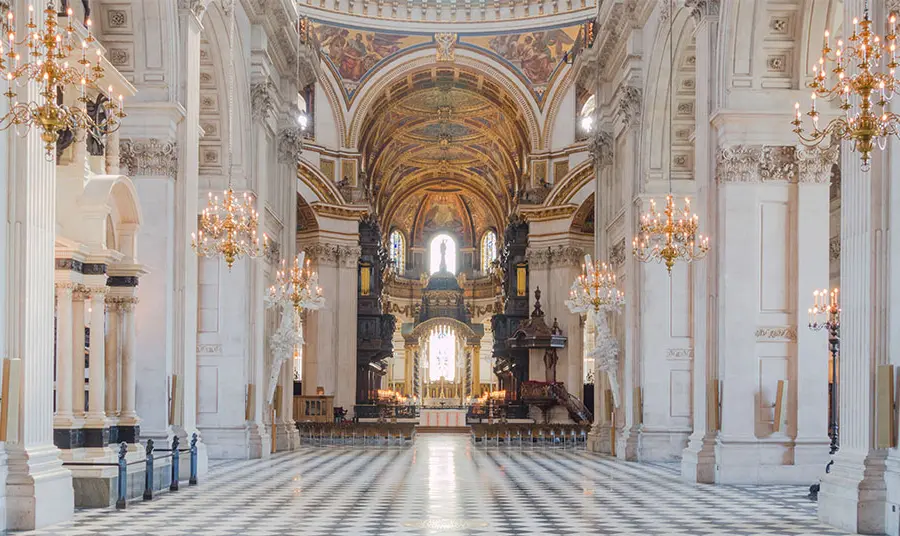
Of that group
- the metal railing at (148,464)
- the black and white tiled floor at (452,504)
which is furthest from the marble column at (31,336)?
the metal railing at (148,464)

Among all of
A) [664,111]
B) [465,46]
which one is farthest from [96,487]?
[465,46]

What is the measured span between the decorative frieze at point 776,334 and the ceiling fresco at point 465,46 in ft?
88.1

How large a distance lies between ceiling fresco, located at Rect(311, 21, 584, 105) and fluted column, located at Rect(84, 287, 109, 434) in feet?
96.9

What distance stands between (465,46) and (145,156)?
93.4ft

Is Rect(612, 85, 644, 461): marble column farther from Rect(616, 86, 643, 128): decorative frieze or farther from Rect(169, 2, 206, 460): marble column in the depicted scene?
Rect(169, 2, 206, 460): marble column

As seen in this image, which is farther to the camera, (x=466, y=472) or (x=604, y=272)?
(x=604, y=272)

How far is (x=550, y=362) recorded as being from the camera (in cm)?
4325

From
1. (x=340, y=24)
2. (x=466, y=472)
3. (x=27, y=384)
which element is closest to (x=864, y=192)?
(x=27, y=384)

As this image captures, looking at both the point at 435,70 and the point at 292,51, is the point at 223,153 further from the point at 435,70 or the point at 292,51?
the point at 435,70

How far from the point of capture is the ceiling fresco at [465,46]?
143ft

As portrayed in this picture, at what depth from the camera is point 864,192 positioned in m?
12.5

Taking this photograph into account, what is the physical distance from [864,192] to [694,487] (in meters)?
6.67

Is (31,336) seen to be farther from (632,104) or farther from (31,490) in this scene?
(632,104)

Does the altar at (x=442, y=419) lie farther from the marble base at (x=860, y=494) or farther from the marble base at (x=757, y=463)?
the marble base at (x=860, y=494)
